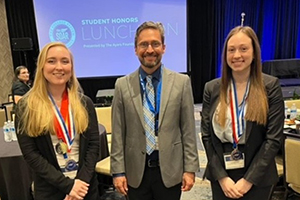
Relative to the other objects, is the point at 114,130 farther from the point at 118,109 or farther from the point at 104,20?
the point at 104,20

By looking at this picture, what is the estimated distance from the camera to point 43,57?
1476mm

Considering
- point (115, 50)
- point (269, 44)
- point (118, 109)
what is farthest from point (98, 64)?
point (118, 109)

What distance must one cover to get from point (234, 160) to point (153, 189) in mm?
484

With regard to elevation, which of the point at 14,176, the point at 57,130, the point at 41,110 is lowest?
the point at 14,176

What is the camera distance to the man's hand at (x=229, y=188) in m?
1.57

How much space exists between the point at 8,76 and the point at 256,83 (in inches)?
275

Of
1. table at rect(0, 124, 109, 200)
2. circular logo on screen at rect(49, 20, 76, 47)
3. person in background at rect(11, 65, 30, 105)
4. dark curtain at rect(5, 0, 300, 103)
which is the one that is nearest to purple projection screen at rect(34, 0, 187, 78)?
circular logo on screen at rect(49, 20, 76, 47)

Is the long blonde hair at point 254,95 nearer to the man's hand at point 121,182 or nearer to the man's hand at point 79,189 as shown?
the man's hand at point 121,182

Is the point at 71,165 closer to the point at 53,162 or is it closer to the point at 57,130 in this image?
the point at 53,162

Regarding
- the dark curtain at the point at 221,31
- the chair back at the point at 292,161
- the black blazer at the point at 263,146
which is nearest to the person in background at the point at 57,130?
the black blazer at the point at 263,146

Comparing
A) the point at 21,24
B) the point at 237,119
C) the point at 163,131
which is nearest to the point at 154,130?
the point at 163,131

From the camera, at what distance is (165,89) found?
155 centimetres

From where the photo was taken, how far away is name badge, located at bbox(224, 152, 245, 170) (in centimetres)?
157

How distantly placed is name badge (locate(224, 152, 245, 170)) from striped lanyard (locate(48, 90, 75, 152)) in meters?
0.85
